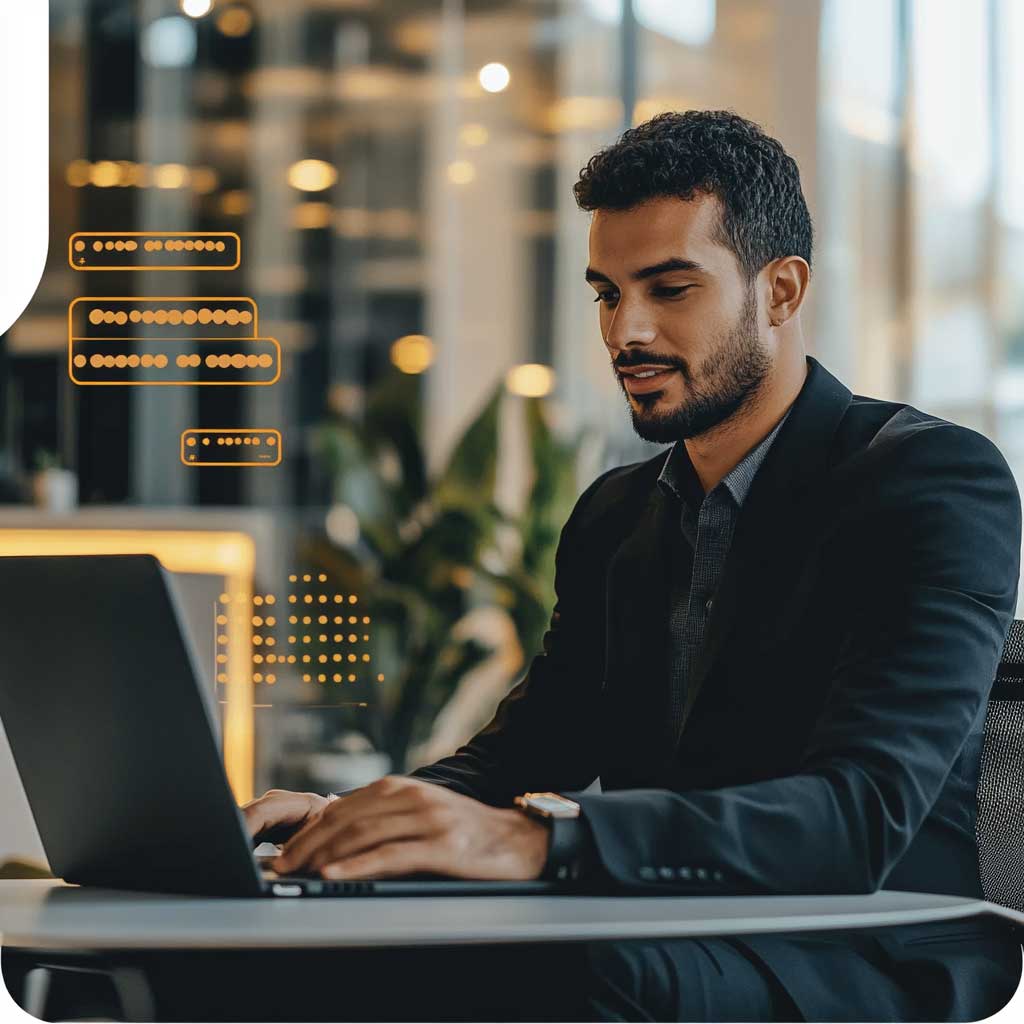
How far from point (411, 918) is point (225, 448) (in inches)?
102

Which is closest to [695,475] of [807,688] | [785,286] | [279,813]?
[785,286]

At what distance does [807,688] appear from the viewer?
52.0 inches

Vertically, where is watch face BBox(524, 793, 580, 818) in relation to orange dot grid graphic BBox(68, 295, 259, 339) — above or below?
below

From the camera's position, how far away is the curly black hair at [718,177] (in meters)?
1.47

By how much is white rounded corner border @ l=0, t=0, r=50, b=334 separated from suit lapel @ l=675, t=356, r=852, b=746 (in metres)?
1.29

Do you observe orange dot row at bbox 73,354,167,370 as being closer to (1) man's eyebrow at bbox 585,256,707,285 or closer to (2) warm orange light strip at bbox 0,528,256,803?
(2) warm orange light strip at bbox 0,528,256,803

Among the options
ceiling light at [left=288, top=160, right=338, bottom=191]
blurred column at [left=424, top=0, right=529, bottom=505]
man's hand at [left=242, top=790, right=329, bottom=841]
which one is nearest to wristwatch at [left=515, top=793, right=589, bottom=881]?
man's hand at [left=242, top=790, right=329, bottom=841]

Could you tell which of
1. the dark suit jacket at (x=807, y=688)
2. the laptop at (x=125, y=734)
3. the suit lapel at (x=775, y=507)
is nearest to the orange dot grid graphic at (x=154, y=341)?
the dark suit jacket at (x=807, y=688)

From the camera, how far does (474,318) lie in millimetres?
4391

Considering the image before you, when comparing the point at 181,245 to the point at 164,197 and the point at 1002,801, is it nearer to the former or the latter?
the point at 164,197

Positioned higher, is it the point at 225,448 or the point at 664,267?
the point at 664,267

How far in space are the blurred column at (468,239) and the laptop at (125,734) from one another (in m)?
3.22

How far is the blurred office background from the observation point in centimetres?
362

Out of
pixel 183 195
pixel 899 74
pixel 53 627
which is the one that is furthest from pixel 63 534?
pixel 53 627
